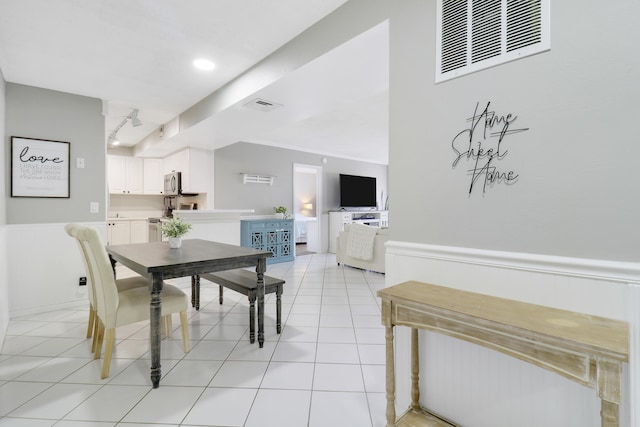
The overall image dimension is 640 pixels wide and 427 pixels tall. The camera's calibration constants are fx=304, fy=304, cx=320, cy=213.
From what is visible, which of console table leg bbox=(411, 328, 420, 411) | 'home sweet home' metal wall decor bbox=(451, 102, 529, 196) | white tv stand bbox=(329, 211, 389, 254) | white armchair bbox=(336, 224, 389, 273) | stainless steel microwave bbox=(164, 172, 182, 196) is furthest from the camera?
white tv stand bbox=(329, 211, 389, 254)

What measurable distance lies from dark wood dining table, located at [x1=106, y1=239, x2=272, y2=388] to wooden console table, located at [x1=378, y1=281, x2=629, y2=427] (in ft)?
4.30

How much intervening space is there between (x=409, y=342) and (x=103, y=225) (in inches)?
151

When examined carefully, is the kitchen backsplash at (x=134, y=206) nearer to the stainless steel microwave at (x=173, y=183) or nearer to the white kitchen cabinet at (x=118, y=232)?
the white kitchen cabinet at (x=118, y=232)

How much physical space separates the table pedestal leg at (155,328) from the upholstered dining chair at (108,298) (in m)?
0.23

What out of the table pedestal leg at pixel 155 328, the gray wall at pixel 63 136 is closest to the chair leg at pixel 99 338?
the table pedestal leg at pixel 155 328

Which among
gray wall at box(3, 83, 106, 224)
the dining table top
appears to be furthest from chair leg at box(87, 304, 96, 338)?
gray wall at box(3, 83, 106, 224)

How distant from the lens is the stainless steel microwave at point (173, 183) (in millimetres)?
5598

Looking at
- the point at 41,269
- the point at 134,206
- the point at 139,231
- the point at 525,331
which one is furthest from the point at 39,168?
the point at 525,331

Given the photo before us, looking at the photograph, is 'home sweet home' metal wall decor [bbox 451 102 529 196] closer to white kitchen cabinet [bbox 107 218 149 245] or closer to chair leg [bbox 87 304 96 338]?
chair leg [bbox 87 304 96 338]

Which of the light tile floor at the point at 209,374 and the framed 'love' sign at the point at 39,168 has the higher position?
the framed 'love' sign at the point at 39,168

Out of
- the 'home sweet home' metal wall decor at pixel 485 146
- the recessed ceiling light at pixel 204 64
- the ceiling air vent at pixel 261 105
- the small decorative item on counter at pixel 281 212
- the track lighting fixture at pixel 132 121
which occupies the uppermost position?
the recessed ceiling light at pixel 204 64

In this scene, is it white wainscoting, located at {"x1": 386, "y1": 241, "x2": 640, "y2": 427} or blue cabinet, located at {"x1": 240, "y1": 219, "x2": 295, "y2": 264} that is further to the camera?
blue cabinet, located at {"x1": 240, "y1": 219, "x2": 295, "y2": 264}

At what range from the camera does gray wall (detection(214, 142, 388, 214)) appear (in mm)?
5969

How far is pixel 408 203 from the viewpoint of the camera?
5.48ft
